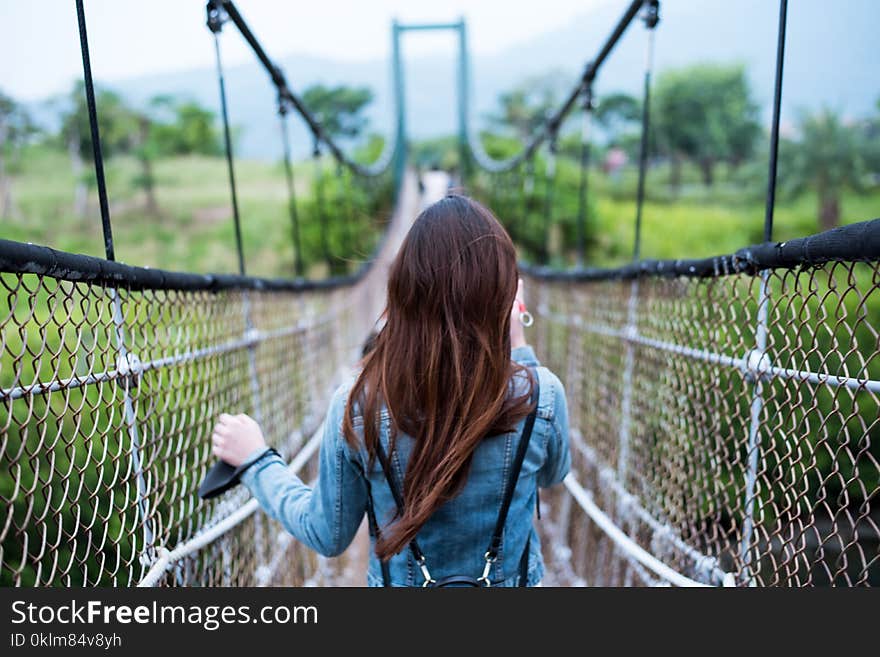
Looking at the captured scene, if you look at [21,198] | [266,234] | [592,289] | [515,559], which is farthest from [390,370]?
[21,198]

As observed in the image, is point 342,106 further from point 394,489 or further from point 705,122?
point 394,489

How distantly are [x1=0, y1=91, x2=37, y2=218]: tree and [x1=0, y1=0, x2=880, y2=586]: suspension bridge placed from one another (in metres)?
17.4

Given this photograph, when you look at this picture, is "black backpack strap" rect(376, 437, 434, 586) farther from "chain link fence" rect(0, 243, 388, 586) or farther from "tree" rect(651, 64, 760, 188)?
"tree" rect(651, 64, 760, 188)

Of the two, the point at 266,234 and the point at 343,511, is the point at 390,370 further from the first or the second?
the point at 266,234

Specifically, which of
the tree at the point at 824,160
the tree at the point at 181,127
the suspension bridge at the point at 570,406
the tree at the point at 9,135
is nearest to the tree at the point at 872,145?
the tree at the point at 824,160

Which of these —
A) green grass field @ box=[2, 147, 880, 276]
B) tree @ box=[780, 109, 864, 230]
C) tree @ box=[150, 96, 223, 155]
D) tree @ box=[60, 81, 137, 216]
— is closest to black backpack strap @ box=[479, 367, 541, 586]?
green grass field @ box=[2, 147, 880, 276]

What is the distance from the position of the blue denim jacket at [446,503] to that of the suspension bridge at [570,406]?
21cm

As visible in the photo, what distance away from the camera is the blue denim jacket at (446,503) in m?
0.89

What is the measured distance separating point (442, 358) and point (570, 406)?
194 centimetres

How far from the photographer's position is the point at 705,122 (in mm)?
20672

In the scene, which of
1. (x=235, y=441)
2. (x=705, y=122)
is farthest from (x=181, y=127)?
(x=235, y=441)

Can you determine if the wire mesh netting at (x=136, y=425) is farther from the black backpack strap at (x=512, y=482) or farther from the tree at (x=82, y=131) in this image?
the tree at (x=82, y=131)

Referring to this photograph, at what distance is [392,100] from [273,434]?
2149 centimetres

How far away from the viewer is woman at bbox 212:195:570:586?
848mm
